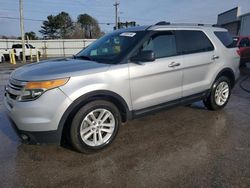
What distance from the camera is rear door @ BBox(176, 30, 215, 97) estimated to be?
448 centimetres

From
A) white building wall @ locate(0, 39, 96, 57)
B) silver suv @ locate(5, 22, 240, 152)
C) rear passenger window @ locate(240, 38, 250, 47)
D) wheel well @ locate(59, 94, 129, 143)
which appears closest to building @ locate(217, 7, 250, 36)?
rear passenger window @ locate(240, 38, 250, 47)

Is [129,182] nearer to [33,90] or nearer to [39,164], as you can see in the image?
[39,164]

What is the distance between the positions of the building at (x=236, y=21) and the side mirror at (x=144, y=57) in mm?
28999

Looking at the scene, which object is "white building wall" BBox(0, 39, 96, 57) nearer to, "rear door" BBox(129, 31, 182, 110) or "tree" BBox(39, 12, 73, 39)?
"tree" BBox(39, 12, 73, 39)

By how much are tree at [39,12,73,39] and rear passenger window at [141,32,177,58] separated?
69.5 metres

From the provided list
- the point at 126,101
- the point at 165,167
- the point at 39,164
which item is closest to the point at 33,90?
the point at 39,164

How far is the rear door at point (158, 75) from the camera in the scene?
3.80 metres

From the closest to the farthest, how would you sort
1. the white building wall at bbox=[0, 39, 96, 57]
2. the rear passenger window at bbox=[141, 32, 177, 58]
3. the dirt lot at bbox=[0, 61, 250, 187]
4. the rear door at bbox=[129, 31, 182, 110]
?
the dirt lot at bbox=[0, 61, 250, 187], the rear door at bbox=[129, 31, 182, 110], the rear passenger window at bbox=[141, 32, 177, 58], the white building wall at bbox=[0, 39, 96, 57]

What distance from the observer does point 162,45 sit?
4.21 meters

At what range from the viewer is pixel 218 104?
541 centimetres

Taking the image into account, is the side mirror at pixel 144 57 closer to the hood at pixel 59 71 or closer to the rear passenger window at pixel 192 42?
the hood at pixel 59 71

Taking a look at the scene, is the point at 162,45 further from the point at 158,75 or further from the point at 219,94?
the point at 219,94

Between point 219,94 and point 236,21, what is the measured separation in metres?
32.3

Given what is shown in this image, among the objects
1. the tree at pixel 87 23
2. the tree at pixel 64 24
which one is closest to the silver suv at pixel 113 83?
the tree at pixel 64 24
